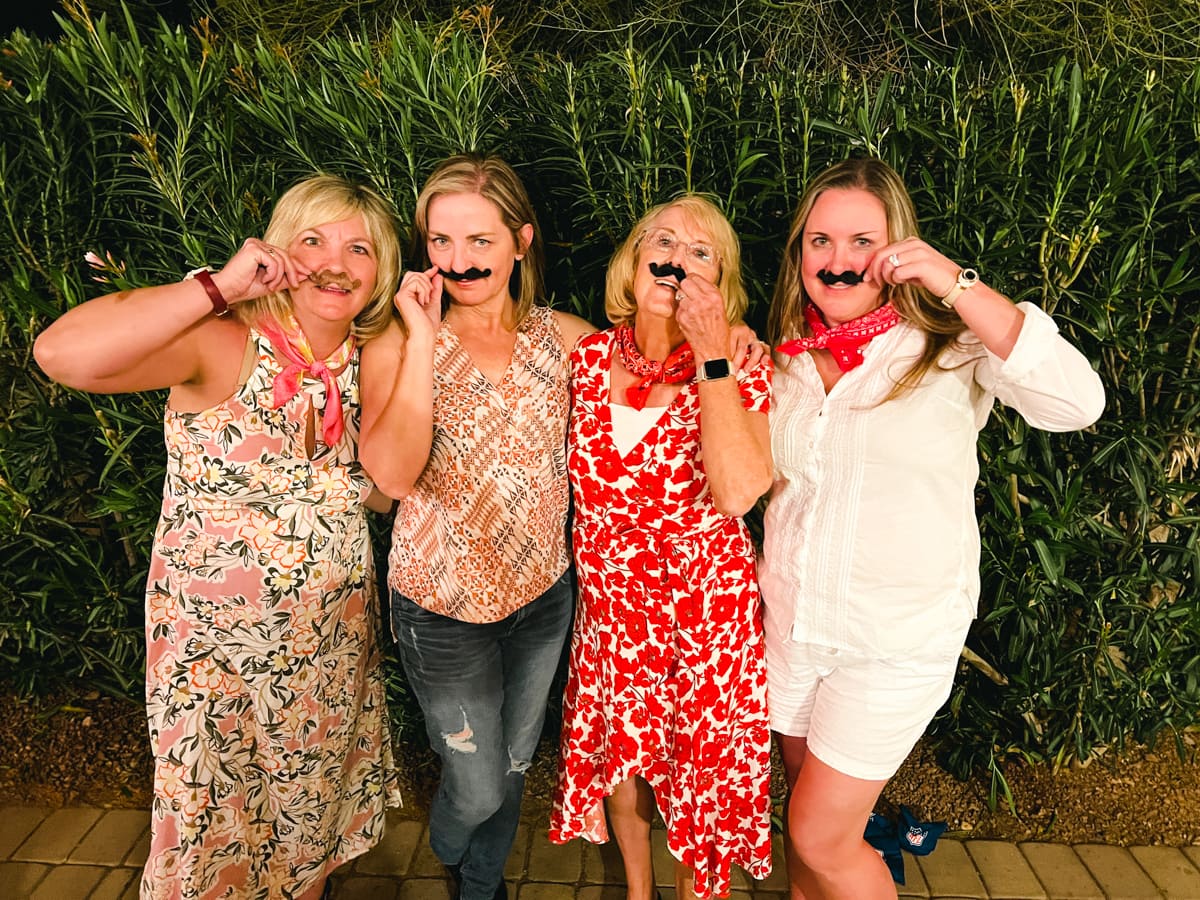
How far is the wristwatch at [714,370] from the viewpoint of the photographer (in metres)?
1.77

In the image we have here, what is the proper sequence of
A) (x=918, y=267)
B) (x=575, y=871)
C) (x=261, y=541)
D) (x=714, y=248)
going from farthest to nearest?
(x=575, y=871) → (x=714, y=248) → (x=261, y=541) → (x=918, y=267)

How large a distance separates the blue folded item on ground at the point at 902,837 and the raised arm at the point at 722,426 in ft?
5.27

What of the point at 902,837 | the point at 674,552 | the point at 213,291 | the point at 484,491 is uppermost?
the point at 213,291

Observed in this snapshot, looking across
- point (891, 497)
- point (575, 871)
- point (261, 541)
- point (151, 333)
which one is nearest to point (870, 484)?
point (891, 497)

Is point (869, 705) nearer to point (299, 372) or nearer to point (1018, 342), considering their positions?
point (1018, 342)

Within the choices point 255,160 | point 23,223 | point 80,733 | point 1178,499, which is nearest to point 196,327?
point 255,160

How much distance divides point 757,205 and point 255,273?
1541 millimetres

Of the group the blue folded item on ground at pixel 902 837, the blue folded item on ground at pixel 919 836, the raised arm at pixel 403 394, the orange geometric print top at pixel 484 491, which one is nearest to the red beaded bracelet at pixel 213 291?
the raised arm at pixel 403 394

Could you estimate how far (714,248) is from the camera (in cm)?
197

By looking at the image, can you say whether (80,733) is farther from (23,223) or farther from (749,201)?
(749,201)

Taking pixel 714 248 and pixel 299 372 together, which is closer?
pixel 299 372

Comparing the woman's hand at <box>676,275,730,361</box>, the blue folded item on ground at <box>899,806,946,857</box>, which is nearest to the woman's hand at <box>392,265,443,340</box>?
the woman's hand at <box>676,275,730,361</box>

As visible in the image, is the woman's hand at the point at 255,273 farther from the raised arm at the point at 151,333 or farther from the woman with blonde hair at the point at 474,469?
the woman with blonde hair at the point at 474,469

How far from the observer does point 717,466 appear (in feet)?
5.84
